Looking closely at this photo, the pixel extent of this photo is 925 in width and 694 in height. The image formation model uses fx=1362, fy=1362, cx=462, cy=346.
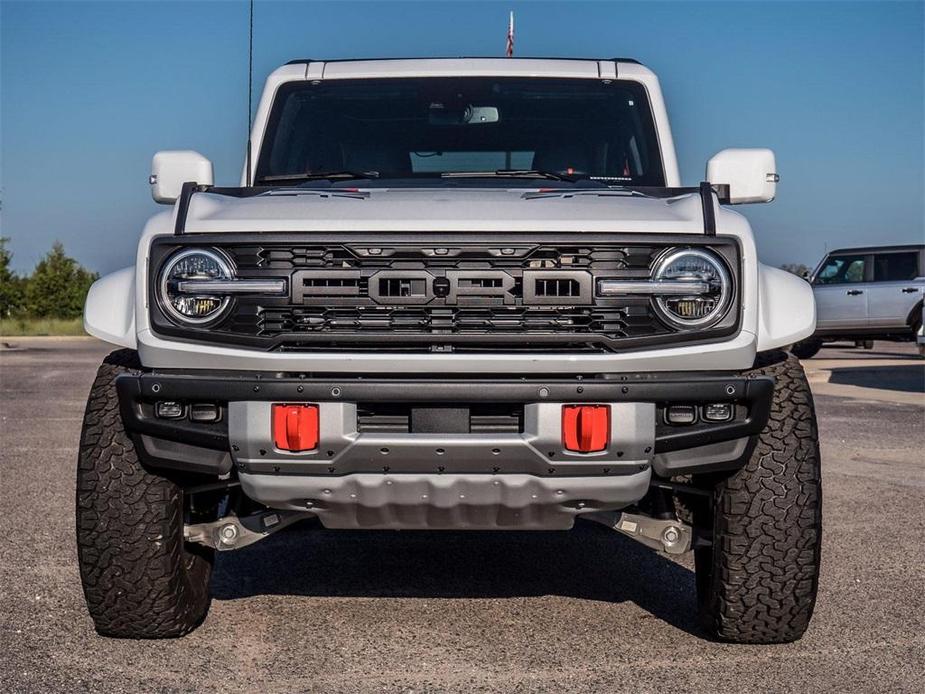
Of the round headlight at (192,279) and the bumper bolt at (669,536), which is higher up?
the round headlight at (192,279)

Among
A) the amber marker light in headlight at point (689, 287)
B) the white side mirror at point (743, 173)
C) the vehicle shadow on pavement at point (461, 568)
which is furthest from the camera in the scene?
the vehicle shadow on pavement at point (461, 568)

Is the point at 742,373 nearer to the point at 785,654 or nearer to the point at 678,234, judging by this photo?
the point at 678,234

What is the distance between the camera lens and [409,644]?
4.60m

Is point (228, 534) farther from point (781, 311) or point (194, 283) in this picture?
point (781, 311)

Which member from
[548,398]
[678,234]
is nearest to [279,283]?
[548,398]

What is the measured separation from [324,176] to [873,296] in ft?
60.2

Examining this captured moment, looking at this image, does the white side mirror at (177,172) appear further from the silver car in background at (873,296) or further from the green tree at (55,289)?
the green tree at (55,289)

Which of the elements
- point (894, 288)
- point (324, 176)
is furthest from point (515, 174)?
point (894, 288)

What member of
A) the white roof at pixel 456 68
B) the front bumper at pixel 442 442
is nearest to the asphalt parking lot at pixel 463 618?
the front bumper at pixel 442 442

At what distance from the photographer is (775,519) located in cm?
434

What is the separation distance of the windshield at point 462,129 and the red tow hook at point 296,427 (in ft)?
5.76

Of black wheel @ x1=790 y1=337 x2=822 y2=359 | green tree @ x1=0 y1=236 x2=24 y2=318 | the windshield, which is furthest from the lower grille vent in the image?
green tree @ x1=0 y1=236 x2=24 y2=318

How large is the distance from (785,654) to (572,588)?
1.23 meters

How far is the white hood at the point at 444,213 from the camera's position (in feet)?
13.7
